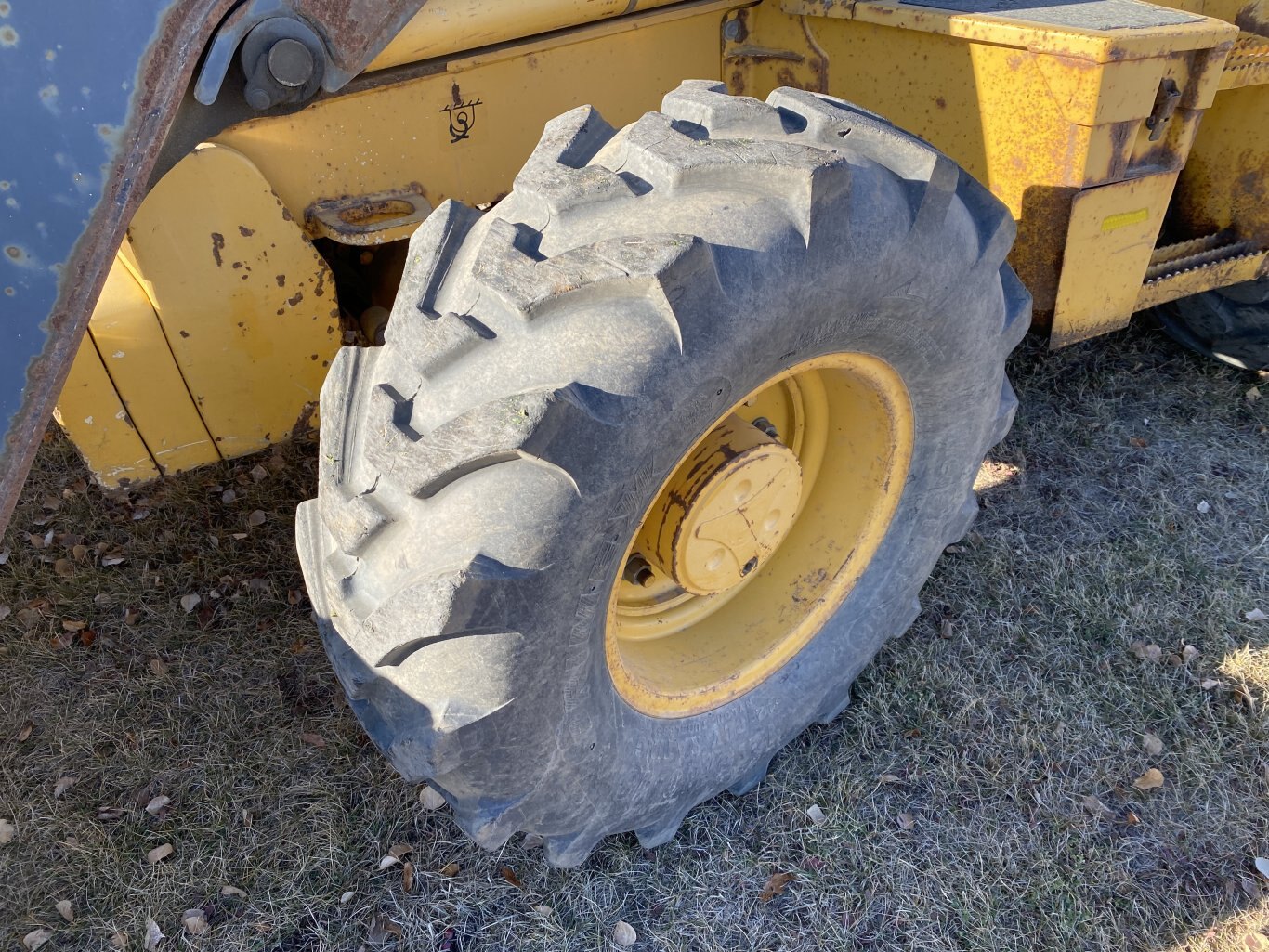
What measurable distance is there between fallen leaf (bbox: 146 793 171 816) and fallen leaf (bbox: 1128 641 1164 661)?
2626mm

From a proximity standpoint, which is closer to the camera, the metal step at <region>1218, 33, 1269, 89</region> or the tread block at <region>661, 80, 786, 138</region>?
the tread block at <region>661, 80, 786, 138</region>

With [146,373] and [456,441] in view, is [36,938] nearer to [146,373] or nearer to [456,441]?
[146,373]

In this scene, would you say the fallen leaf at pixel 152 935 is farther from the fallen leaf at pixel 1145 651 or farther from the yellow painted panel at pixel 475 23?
the fallen leaf at pixel 1145 651

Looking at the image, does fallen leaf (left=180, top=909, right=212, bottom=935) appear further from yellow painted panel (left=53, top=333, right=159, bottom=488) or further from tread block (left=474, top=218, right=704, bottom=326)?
tread block (left=474, top=218, right=704, bottom=326)

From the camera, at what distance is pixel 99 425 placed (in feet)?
6.33

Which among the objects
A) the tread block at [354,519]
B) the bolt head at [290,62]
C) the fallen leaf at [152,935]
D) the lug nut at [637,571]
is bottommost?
the fallen leaf at [152,935]

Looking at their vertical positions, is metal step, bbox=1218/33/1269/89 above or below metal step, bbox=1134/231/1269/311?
above

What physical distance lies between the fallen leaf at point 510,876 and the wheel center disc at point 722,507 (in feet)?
2.61

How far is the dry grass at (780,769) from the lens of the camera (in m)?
2.13

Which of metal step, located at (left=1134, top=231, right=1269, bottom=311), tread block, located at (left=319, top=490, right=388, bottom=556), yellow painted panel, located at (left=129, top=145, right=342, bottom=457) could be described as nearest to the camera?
tread block, located at (left=319, top=490, right=388, bottom=556)

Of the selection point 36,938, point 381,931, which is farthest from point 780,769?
point 36,938

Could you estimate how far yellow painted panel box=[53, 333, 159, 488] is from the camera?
1.86 metres

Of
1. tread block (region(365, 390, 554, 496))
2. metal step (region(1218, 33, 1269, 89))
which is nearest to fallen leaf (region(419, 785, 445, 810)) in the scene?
tread block (region(365, 390, 554, 496))

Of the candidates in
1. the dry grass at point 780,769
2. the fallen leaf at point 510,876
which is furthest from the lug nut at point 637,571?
the fallen leaf at point 510,876
